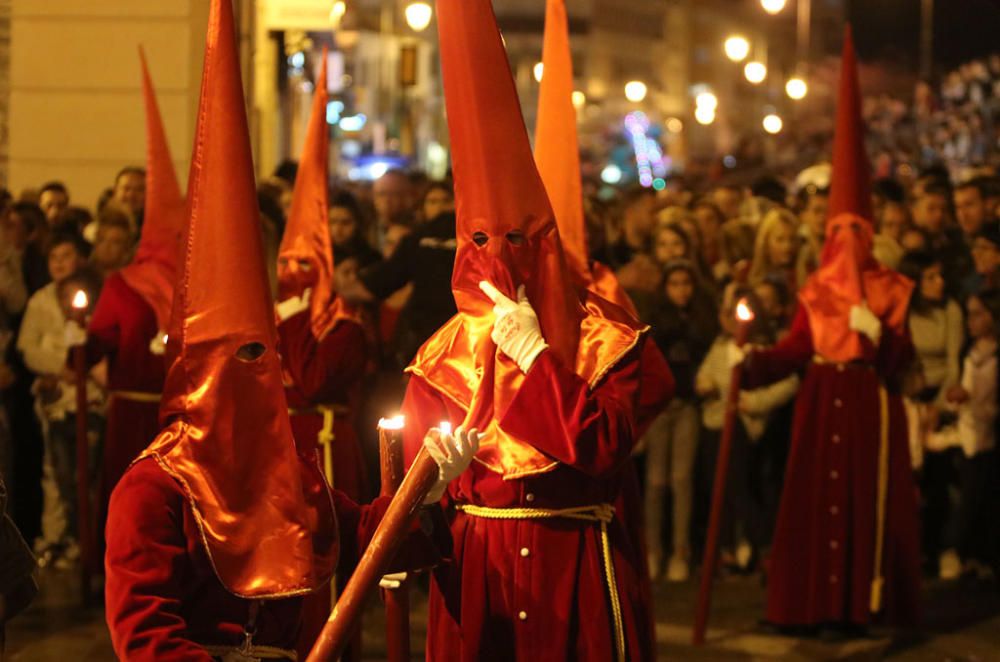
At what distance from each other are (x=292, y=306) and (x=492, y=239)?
2.98 m

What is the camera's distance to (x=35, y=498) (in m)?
11.2

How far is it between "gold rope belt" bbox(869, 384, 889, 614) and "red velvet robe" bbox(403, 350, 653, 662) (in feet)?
12.8

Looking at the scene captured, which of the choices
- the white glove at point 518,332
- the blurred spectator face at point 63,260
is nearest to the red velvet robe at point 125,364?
the blurred spectator face at point 63,260

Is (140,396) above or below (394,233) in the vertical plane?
below

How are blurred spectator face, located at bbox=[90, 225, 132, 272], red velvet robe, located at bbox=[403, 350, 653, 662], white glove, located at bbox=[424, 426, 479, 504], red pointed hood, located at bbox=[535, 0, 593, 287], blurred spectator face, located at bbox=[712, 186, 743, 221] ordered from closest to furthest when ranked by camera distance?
white glove, located at bbox=[424, 426, 479, 504], red velvet robe, located at bbox=[403, 350, 653, 662], red pointed hood, located at bbox=[535, 0, 593, 287], blurred spectator face, located at bbox=[90, 225, 132, 272], blurred spectator face, located at bbox=[712, 186, 743, 221]

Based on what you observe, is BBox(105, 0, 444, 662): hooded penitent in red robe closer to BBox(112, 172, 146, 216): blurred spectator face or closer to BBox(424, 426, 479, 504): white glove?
BBox(424, 426, 479, 504): white glove

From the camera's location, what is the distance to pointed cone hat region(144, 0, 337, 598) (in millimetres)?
4184

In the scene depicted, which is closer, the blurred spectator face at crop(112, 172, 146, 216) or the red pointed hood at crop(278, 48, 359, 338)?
the red pointed hood at crop(278, 48, 359, 338)

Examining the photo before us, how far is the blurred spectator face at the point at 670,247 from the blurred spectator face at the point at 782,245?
619mm

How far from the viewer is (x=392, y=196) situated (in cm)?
1251

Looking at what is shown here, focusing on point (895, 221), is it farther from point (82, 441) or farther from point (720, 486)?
point (82, 441)

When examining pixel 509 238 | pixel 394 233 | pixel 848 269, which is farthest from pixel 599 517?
pixel 394 233

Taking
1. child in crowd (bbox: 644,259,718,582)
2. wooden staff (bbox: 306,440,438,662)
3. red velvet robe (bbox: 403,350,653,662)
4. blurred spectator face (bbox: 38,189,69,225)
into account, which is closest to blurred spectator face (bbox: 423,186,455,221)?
child in crowd (bbox: 644,259,718,582)

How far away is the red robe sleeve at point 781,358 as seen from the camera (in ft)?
28.4
